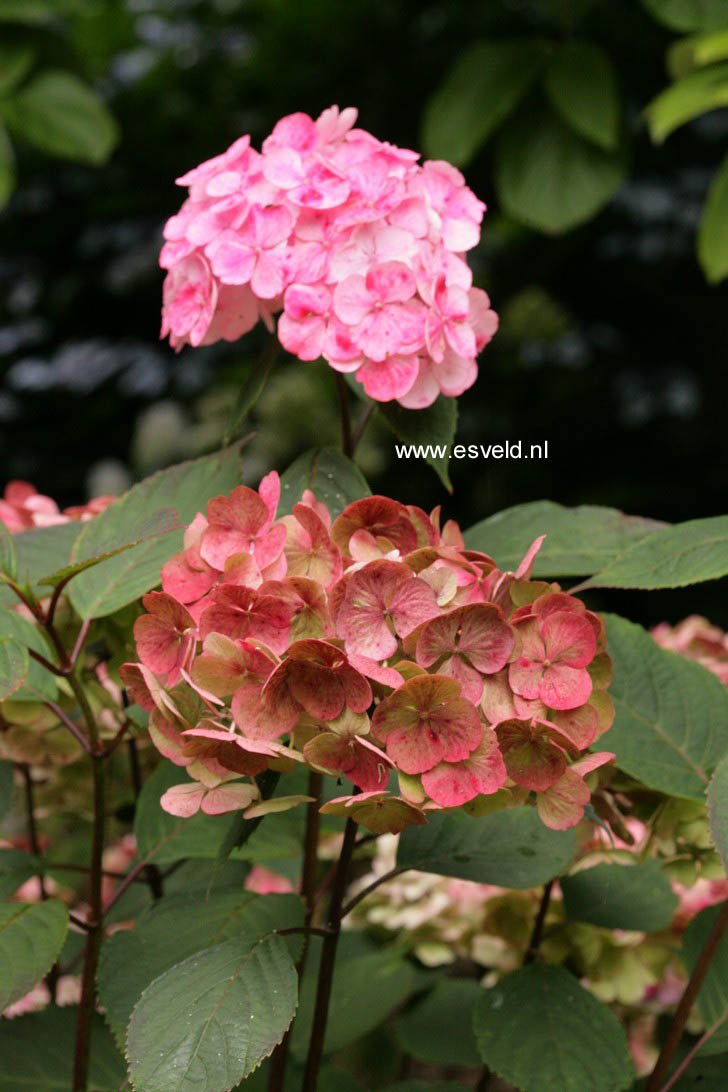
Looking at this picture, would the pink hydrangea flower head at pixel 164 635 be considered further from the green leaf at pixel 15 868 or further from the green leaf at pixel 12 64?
the green leaf at pixel 12 64

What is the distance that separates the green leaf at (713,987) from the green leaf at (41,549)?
452 mm

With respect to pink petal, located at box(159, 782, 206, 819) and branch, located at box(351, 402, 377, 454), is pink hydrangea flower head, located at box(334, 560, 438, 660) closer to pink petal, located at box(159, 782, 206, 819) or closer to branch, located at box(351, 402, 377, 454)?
pink petal, located at box(159, 782, 206, 819)

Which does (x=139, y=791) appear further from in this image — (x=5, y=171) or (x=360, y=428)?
(x=5, y=171)

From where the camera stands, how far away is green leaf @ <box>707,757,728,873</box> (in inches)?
18.0

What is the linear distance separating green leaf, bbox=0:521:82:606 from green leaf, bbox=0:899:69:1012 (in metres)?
0.18

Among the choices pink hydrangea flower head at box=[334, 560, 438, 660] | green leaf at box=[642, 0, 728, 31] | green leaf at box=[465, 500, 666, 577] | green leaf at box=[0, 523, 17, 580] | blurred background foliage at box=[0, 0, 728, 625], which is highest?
green leaf at box=[642, 0, 728, 31]

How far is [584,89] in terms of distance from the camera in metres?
1.66

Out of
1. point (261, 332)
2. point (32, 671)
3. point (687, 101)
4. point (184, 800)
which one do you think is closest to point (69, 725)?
point (32, 671)

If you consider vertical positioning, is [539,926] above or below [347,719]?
→ below

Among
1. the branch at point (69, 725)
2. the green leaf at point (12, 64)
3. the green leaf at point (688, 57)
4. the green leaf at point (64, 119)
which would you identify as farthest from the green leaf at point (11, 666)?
the green leaf at point (12, 64)

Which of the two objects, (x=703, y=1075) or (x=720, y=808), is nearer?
(x=720, y=808)

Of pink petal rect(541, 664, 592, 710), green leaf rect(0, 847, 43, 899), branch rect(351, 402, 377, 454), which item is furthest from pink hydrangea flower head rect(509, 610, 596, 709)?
green leaf rect(0, 847, 43, 899)

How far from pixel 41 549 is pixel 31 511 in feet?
0.32

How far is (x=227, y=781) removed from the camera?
472 mm
